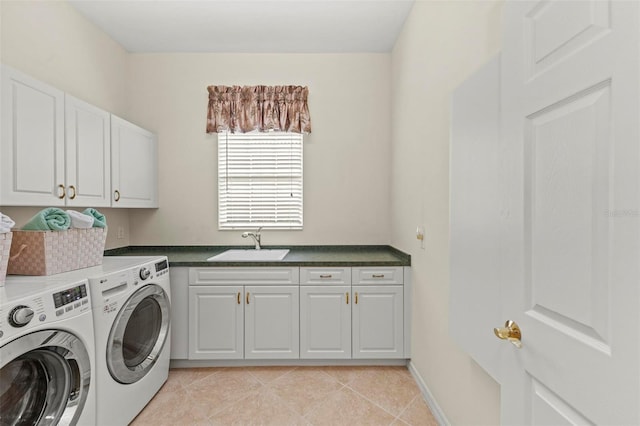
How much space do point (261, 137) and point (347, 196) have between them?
102 cm

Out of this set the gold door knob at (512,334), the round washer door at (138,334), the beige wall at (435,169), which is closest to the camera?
the gold door knob at (512,334)

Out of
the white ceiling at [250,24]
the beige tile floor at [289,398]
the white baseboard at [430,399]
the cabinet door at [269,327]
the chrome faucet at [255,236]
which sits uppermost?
the white ceiling at [250,24]

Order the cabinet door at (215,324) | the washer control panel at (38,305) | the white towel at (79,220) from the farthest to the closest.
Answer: the cabinet door at (215,324), the white towel at (79,220), the washer control panel at (38,305)

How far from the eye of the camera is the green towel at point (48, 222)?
1719 mm

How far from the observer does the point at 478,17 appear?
1391 millimetres

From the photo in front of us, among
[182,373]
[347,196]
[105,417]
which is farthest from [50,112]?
[347,196]

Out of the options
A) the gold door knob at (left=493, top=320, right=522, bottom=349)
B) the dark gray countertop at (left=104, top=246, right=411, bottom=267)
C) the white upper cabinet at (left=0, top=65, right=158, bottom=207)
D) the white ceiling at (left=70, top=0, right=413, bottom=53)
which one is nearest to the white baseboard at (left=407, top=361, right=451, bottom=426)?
the dark gray countertop at (left=104, top=246, right=411, bottom=267)

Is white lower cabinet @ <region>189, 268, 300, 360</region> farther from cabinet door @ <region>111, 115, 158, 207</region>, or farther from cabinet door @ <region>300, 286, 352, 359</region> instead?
cabinet door @ <region>111, 115, 158, 207</region>

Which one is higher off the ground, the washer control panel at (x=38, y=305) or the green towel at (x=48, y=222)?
the green towel at (x=48, y=222)

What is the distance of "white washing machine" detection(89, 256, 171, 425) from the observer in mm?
1642

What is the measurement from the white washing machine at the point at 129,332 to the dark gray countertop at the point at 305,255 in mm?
386

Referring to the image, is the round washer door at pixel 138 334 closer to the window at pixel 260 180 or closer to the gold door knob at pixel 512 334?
the window at pixel 260 180

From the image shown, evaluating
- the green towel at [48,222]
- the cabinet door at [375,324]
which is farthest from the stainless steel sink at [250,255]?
the green towel at [48,222]

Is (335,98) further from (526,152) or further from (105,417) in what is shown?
(105,417)
